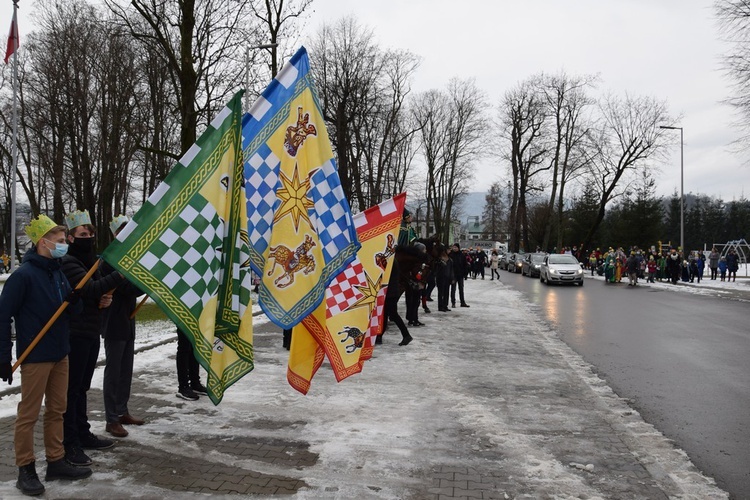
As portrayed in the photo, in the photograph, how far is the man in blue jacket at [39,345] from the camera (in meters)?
4.44

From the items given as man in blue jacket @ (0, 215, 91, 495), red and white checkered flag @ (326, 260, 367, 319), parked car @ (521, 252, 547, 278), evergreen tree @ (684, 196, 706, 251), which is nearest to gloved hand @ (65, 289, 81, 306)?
man in blue jacket @ (0, 215, 91, 495)

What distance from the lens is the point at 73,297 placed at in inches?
183

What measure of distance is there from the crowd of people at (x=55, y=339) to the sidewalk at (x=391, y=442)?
0.23 m

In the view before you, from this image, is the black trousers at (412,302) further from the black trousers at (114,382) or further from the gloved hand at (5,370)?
the gloved hand at (5,370)

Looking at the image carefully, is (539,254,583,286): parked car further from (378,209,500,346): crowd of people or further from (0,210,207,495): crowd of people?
(0,210,207,495): crowd of people

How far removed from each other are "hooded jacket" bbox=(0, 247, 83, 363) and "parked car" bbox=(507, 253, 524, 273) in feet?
150

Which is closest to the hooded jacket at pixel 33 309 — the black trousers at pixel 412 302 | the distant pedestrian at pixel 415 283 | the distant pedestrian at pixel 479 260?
the distant pedestrian at pixel 415 283

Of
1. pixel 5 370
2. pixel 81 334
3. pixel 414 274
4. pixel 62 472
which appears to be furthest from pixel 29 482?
pixel 414 274

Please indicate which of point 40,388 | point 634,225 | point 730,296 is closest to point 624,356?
point 40,388

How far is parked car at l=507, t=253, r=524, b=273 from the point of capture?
163ft

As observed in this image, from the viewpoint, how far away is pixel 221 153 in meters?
4.75

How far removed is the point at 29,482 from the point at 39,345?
3.18 ft

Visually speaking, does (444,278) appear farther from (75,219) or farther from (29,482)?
(29,482)

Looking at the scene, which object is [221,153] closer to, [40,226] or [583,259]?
[40,226]
